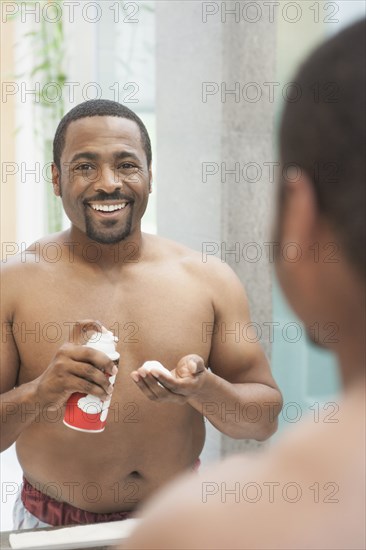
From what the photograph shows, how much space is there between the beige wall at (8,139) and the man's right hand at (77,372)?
2079 mm

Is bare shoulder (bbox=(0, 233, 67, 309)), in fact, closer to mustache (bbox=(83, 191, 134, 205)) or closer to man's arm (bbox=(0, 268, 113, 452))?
man's arm (bbox=(0, 268, 113, 452))

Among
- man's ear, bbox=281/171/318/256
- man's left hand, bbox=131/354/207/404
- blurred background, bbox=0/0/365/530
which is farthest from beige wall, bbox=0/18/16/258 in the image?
man's ear, bbox=281/171/318/256

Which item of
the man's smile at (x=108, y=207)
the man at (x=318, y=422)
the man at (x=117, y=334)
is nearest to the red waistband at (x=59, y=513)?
the man at (x=117, y=334)

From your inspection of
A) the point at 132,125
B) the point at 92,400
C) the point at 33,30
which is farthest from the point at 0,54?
the point at 92,400

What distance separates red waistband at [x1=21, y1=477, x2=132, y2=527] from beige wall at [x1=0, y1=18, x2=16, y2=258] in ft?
6.65

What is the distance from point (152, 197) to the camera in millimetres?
1932

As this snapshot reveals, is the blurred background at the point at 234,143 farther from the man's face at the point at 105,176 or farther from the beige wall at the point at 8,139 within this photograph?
the beige wall at the point at 8,139

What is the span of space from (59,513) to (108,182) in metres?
0.46

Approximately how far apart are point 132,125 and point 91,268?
0.70 ft

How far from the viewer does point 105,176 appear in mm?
1146

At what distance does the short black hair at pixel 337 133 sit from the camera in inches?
14.1

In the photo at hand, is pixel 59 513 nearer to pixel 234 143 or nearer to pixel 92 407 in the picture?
pixel 92 407

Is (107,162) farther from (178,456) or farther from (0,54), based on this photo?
(0,54)

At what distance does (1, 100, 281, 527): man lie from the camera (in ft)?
3.78
